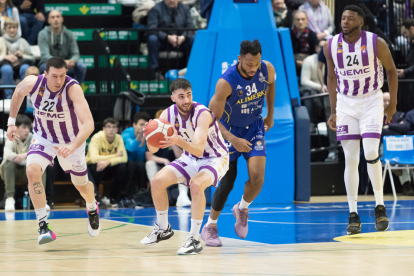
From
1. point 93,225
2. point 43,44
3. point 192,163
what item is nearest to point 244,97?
point 192,163

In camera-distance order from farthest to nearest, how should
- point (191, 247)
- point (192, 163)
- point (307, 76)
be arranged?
1. point (307, 76)
2. point (192, 163)
3. point (191, 247)

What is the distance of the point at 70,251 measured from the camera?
16.0 ft

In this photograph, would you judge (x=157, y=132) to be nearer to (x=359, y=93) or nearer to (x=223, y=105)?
(x=223, y=105)

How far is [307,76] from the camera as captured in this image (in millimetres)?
11117

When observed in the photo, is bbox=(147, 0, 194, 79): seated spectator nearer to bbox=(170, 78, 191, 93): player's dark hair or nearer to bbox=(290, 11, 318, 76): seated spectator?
bbox=(290, 11, 318, 76): seated spectator

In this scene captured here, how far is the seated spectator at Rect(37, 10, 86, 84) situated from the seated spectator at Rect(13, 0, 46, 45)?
92 centimetres

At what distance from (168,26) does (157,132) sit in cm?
743

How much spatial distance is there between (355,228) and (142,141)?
4.76 meters

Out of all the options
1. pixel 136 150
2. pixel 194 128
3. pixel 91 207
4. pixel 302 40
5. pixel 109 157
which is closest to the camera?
pixel 194 128

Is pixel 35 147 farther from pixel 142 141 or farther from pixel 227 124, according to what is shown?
pixel 142 141

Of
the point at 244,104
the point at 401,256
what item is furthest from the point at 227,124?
the point at 401,256

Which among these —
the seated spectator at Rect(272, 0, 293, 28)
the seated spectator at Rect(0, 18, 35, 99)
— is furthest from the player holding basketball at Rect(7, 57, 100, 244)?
the seated spectator at Rect(272, 0, 293, 28)

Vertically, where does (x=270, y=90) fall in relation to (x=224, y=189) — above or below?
above

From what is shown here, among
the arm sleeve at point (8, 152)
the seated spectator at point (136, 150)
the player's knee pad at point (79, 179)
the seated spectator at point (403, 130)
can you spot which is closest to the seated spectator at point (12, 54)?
the arm sleeve at point (8, 152)
